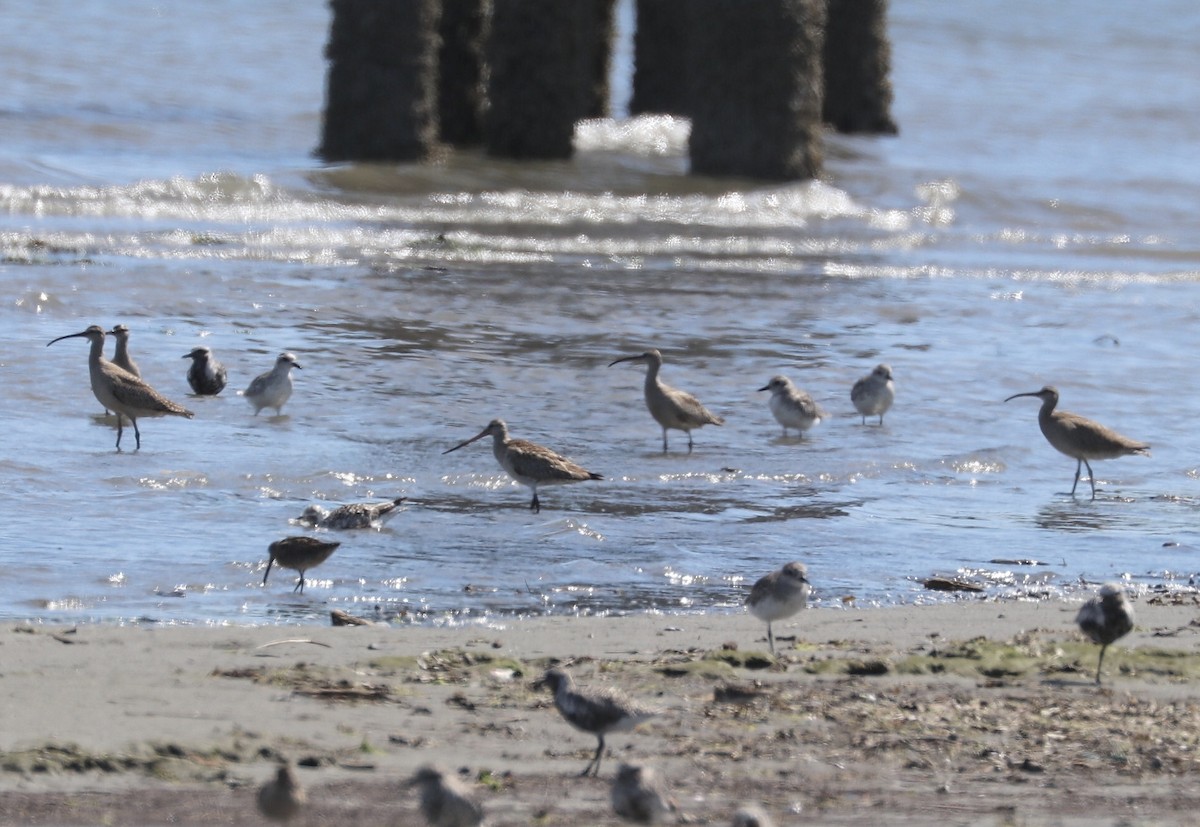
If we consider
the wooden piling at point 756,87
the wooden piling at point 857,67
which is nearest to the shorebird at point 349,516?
the wooden piling at point 756,87

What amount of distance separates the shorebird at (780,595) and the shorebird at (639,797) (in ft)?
7.42

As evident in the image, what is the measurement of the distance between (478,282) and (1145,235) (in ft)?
41.3

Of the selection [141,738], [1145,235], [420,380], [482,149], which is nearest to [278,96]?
[482,149]

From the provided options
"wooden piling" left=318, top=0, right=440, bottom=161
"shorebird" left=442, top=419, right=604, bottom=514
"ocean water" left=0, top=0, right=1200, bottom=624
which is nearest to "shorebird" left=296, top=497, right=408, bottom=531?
"ocean water" left=0, top=0, right=1200, bottom=624

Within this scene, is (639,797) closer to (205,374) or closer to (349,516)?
(349,516)

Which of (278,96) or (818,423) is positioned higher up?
(278,96)

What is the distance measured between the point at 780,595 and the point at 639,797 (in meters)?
2.45

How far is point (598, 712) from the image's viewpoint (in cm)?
554

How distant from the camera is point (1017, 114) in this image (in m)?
41.7

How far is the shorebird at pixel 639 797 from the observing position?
4793 millimetres

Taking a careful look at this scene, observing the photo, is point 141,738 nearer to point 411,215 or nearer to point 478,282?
point 478,282

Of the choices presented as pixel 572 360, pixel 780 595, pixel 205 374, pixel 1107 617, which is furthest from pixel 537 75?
pixel 1107 617

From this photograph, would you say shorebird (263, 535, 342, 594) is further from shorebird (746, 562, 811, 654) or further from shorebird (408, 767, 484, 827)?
shorebird (408, 767, 484, 827)

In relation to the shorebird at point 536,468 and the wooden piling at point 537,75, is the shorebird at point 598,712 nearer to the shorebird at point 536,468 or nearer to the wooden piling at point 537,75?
the shorebird at point 536,468
